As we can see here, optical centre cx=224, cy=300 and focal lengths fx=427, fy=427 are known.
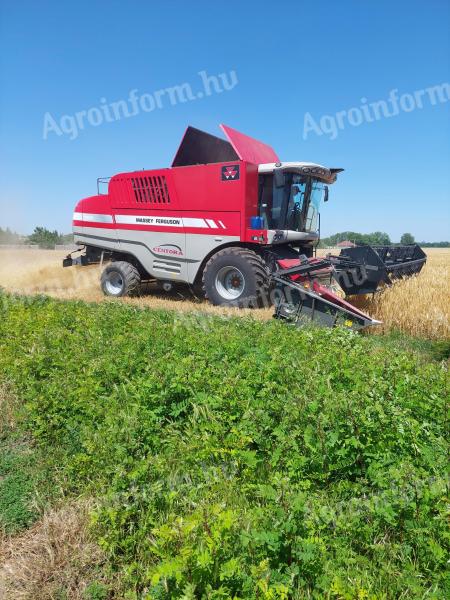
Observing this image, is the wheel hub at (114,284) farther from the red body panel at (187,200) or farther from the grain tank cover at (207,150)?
the grain tank cover at (207,150)

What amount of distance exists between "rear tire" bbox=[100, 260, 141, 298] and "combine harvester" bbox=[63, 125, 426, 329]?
25mm

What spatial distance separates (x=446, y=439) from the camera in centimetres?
263

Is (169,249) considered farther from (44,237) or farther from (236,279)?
(44,237)

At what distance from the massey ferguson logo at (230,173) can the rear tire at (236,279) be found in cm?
140

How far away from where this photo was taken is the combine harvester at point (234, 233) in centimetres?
746

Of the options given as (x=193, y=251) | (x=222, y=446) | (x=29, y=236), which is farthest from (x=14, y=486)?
(x=29, y=236)

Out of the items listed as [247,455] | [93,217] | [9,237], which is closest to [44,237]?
[9,237]

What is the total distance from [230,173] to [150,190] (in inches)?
89.6

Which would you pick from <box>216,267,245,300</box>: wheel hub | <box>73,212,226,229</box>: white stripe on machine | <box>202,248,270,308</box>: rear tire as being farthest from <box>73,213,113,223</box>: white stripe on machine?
<box>216,267,245,300</box>: wheel hub

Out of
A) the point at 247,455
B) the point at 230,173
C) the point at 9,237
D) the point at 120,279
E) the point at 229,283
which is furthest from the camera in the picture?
the point at 9,237

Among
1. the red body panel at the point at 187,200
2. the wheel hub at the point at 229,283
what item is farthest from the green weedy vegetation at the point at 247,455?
the red body panel at the point at 187,200

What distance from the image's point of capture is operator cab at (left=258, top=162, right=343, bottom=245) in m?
8.39

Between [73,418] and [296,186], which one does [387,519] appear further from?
[296,186]

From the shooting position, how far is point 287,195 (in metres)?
8.68
